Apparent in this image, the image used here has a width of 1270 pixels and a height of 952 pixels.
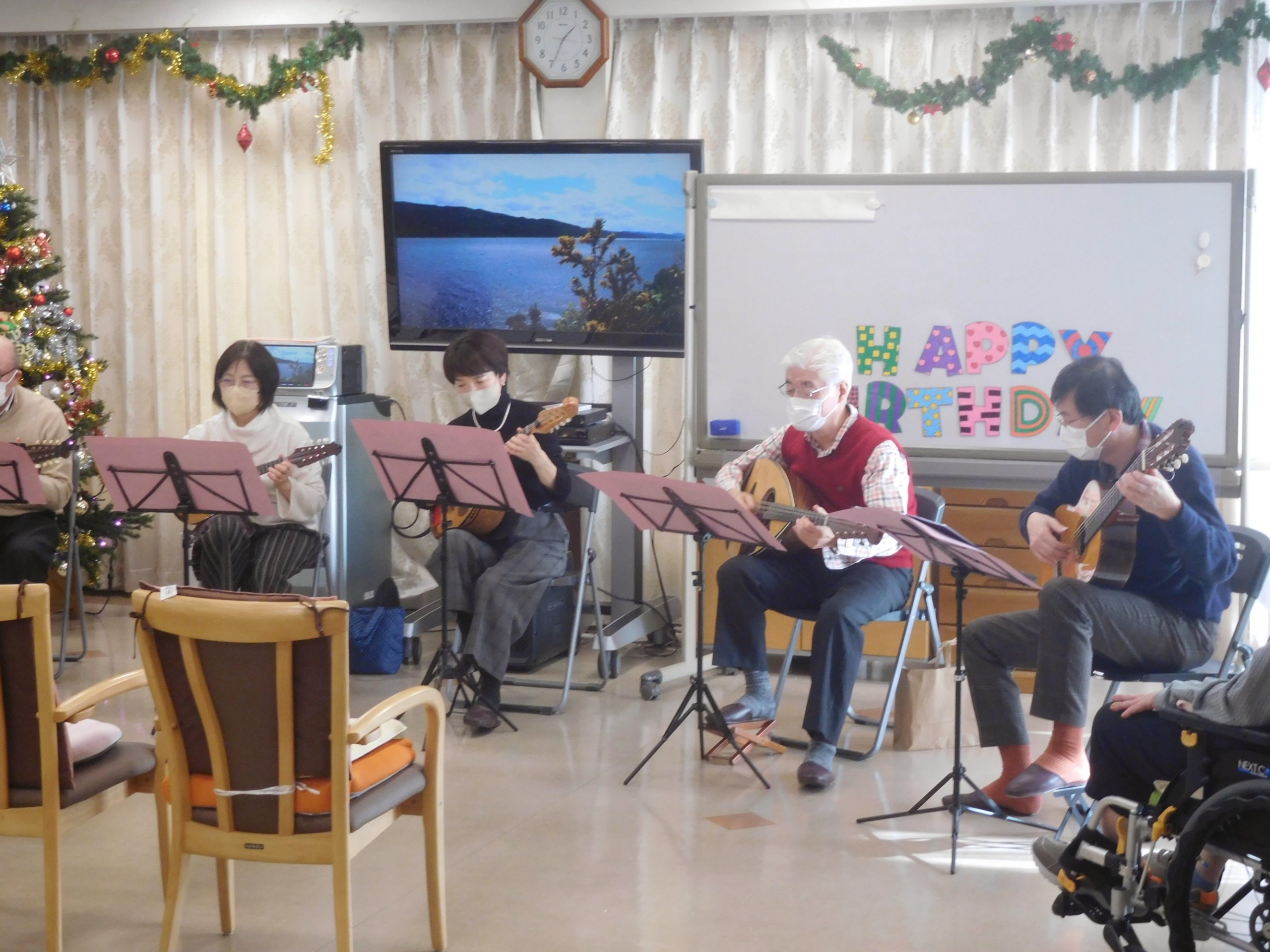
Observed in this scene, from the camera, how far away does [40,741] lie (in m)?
2.47

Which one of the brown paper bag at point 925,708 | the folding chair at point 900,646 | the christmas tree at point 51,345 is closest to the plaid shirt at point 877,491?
the folding chair at point 900,646

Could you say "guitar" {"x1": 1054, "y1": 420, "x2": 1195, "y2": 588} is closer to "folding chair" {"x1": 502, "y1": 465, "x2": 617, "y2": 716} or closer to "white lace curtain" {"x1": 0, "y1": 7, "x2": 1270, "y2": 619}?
"folding chair" {"x1": 502, "y1": 465, "x2": 617, "y2": 716}

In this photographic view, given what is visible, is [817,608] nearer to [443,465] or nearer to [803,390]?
[803,390]

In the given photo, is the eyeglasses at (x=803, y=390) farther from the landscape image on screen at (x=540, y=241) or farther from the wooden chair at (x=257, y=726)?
the wooden chair at (x=257, y=726)

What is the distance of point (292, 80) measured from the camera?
555 centimetres

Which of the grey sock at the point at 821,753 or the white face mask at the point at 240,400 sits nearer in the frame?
the grey sock at the point at 821,753

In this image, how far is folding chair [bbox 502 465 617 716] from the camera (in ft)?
14.4

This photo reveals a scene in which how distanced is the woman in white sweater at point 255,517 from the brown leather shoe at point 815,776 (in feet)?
6.41

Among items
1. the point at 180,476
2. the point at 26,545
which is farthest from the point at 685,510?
the point at 26,545

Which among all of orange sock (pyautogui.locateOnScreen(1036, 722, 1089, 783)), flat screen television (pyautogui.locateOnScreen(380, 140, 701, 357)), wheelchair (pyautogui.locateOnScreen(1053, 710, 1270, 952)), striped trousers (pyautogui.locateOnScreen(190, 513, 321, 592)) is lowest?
orange sock (pyautogui.locateOnScreen(1036, 722, 1089, 783))

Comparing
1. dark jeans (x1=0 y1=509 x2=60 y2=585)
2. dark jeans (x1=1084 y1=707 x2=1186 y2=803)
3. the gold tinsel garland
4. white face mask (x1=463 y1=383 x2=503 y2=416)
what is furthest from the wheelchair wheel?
the gold tinsel garland

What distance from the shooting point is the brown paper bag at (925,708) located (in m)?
3.89

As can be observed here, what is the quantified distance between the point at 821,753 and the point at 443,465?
1.33m

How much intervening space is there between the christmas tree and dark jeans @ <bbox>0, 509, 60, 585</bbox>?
16.6 inches
